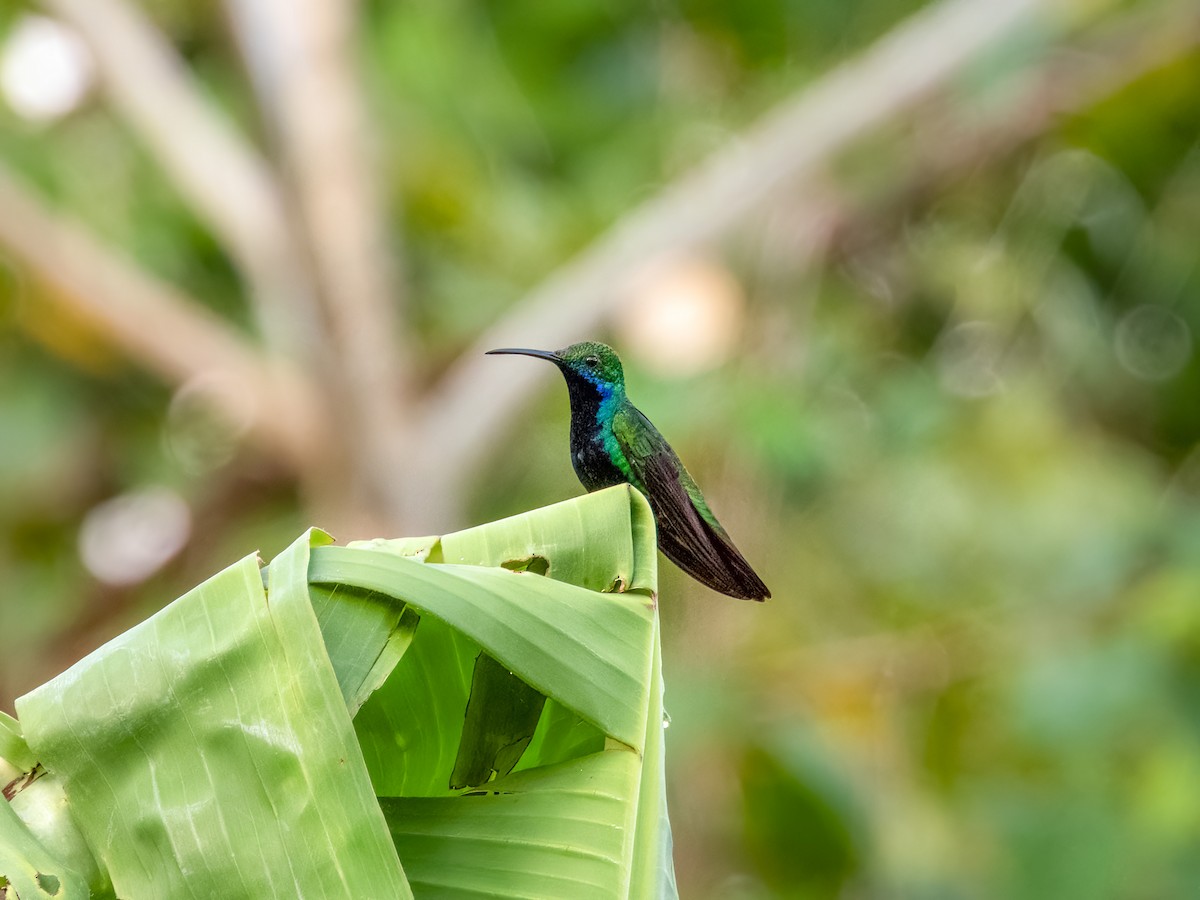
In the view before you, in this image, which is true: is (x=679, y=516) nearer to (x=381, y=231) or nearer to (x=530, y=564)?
(x=530, y=564)

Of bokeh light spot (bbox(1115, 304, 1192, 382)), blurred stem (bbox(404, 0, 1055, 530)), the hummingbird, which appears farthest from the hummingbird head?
bokeh light spot (bbox(1115, 304, 1192, 382))

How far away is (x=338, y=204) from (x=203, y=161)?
0.85 m

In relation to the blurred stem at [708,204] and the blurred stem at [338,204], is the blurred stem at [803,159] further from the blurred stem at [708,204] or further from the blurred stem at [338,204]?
the blurred stem at [338,204]

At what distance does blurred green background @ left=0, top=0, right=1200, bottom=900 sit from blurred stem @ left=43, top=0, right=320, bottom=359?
2 cm

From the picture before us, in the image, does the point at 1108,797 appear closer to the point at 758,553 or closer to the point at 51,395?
the point at 758,553

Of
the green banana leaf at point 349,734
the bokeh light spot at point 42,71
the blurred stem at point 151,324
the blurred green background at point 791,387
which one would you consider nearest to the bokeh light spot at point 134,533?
the blurred green background at point 791,387

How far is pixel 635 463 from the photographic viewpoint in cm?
168

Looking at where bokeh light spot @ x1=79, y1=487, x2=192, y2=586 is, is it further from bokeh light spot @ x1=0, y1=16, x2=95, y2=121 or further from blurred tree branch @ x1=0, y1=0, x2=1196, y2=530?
bokeh light spot @ x1=0, y1=16, x2=95, y2=121

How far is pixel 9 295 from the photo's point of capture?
6.97 m

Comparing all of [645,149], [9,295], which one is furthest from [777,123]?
[9,295]

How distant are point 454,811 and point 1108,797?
547 centimetres

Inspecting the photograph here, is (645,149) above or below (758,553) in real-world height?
above

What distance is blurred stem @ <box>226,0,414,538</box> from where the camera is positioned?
6211 mm

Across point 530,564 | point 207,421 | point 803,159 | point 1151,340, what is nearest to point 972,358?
point 1151,340
